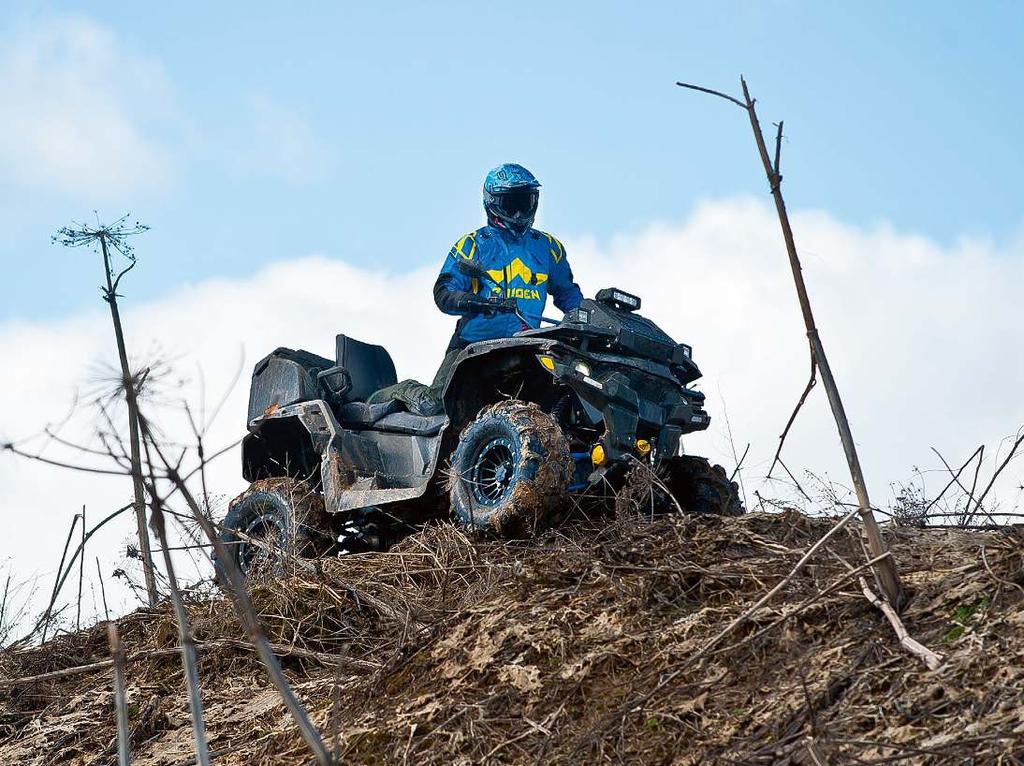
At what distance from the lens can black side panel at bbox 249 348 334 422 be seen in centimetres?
1073

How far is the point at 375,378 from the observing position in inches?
438

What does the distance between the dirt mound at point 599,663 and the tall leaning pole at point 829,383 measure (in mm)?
116

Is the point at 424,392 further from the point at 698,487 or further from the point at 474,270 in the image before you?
the point at 698,487

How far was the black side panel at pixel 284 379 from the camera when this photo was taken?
10.7 m

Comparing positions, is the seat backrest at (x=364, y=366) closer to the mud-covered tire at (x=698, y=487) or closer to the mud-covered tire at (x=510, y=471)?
the mud-covered tire at (x=510, y=471)

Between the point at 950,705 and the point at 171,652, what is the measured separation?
4369 mm

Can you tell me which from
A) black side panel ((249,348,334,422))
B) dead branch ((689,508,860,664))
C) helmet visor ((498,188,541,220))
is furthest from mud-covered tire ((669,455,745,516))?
dead branch ((689,508,860,664))

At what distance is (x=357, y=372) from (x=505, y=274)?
1595mm

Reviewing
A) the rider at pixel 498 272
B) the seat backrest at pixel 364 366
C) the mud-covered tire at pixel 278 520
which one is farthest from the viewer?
the seat backrest at pixel 364 366

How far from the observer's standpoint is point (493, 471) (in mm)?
8898

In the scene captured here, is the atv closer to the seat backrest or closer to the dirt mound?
the seat backrest

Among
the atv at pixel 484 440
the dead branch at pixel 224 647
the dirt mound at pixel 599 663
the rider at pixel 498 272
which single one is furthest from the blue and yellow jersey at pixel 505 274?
the dead branch at pixel 224 647

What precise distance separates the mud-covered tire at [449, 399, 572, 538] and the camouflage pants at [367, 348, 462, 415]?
3.04 feet

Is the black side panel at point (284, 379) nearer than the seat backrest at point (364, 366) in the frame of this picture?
Yes
